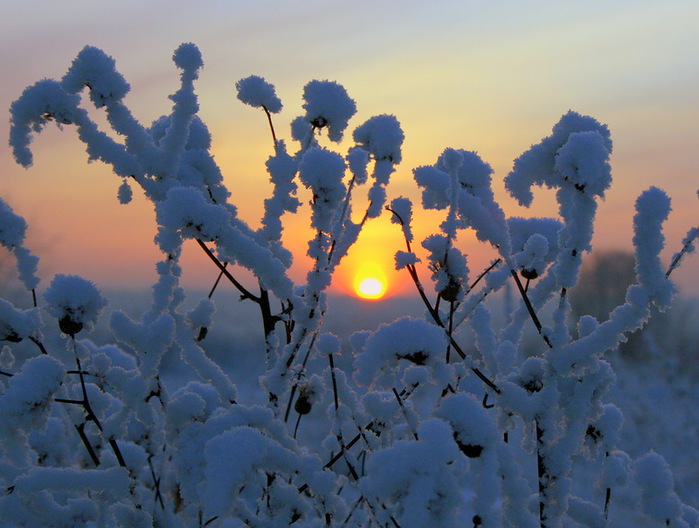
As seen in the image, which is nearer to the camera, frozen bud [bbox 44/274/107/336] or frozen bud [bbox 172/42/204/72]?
frozen bud [bbox 44/274/107/336]

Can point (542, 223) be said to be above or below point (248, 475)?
above

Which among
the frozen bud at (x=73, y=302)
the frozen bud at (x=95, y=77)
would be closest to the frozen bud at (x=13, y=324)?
the frozen bud at (x=73, y=302)

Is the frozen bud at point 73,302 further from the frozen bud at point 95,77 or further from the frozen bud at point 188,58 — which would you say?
the frozen bud at point 188,58

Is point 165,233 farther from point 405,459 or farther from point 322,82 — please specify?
point 405,459

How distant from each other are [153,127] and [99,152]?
35cm

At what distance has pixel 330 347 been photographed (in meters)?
1.37

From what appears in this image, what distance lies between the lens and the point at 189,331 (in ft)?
4.79

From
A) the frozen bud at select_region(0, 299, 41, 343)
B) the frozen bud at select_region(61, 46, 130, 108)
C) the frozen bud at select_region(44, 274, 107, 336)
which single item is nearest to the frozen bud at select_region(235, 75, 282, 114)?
the frozen bud at select_region(61, 46, 130, 108)

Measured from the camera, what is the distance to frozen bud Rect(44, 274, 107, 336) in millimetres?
1191

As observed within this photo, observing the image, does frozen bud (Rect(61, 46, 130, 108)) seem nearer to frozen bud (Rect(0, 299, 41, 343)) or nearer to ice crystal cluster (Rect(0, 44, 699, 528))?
ice crystal cluster (Rect(0, 44, 699, 528))

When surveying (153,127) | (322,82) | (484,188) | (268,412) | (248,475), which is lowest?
(248,475)

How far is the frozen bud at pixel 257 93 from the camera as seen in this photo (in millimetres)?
1511

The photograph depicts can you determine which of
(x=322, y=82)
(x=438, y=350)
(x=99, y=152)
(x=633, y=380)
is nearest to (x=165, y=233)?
(x=99, y=152)

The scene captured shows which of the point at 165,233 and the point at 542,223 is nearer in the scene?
the point at 165,233
